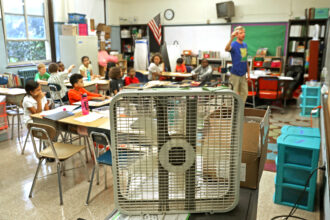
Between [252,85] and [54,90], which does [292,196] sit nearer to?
[252,85]

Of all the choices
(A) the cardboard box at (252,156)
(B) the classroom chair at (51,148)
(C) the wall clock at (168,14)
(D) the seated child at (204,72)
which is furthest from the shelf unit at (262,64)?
Answer: (A) the cardboard box at (252,156)

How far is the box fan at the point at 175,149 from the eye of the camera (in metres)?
0.89

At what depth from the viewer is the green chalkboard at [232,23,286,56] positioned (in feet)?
27.5

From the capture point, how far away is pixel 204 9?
9.42 metres

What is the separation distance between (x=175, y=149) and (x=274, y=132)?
417cm

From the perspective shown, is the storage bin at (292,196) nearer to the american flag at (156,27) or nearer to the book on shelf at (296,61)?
the book on shelf at (296,61)

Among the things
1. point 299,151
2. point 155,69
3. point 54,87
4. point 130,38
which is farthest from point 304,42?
point 54,87

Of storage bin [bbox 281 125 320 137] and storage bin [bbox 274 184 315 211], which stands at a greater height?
storage bin [bbox 281 125 320 137]

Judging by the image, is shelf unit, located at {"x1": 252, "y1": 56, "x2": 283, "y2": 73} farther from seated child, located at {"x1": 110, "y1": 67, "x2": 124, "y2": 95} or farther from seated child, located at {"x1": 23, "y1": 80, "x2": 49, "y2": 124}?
seated child, located at {"x1": 23, "y1": 80, "x2": 49, "y2": 124}

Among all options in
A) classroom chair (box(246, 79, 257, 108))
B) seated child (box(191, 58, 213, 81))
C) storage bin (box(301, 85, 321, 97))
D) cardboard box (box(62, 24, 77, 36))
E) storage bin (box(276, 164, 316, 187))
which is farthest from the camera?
cardboard box (box(62, 24, 77, 36))

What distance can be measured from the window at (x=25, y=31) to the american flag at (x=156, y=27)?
3.30 m

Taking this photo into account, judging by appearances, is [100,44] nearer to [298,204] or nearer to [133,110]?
[298,204]

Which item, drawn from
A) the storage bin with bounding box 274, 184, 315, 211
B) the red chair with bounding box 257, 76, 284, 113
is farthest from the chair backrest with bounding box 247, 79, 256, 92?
the storage bin with bounding box 274, 184, 315, 211

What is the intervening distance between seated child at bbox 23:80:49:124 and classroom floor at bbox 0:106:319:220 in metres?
0.63
